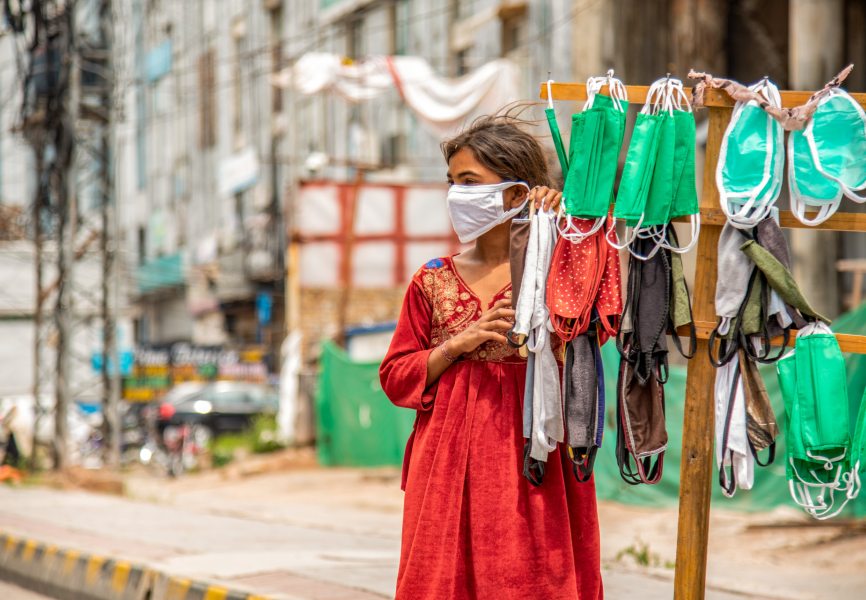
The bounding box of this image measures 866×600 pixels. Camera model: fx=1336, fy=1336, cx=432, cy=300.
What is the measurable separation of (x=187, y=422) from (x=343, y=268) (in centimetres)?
459

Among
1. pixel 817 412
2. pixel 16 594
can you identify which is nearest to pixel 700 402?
pixel 817 412

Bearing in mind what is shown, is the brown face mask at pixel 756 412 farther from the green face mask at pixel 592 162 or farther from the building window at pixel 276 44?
the building window at pixel 276 44

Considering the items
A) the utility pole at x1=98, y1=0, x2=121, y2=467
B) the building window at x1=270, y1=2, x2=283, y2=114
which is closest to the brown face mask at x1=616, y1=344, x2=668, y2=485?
the utility pole at x1=98, y1=0, x2=121, y2=467

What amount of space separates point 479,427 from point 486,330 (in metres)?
0.28

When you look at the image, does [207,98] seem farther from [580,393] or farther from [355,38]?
[580,393]

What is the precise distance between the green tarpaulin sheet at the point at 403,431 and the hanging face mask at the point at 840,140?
598cm

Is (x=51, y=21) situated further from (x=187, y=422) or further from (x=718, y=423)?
(x=718, y=423)

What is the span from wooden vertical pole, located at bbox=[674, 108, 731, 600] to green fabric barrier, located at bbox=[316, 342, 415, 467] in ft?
44.2

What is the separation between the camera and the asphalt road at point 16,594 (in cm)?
852

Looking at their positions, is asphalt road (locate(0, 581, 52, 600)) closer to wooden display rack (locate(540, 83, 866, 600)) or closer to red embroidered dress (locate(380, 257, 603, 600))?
red embroidered dress (locate(380, 257, 603, 600))

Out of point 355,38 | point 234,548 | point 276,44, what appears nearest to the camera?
point 234,548

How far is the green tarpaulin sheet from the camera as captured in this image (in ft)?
35.9

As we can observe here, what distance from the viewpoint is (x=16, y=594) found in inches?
341

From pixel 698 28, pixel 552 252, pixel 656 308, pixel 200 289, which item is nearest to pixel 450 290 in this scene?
pixel 552 252
